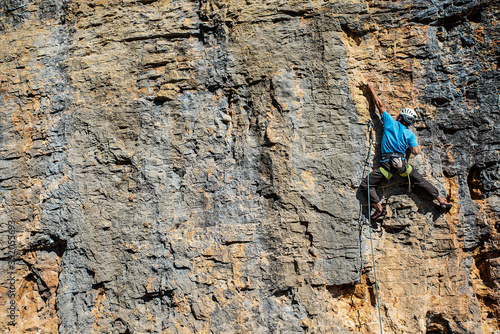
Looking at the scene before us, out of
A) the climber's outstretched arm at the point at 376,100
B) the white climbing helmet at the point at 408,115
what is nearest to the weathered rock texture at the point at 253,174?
the climber's outstretched arm at the point at 376,100

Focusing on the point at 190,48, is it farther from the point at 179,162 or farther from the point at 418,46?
the point at 418,46

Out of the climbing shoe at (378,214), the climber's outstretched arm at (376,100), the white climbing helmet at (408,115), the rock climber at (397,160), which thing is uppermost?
the climber's outstretched arm at (376,100)

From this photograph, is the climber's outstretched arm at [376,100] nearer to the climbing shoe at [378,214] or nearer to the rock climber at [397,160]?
the rock climber at [397,160]

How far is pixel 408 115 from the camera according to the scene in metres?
4.61

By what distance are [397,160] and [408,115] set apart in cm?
55

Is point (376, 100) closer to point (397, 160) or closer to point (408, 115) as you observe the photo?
point (408, 115)

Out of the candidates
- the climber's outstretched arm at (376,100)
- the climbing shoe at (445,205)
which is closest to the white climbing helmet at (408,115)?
the climber's outstretched arm at (376,100)

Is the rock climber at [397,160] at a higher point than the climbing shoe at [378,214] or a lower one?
higher

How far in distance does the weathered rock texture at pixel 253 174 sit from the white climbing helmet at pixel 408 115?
0.26m

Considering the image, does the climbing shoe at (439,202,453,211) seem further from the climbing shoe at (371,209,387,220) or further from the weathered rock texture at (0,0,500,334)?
the climbing shoe at (371,209,387,220)

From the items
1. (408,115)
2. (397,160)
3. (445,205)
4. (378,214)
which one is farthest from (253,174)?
(445,205)

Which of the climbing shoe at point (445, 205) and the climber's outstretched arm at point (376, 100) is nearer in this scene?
the climbing shoe at point (445, 205)

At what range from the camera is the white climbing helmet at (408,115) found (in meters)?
4.61

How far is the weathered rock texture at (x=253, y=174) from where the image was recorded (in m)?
4.59
